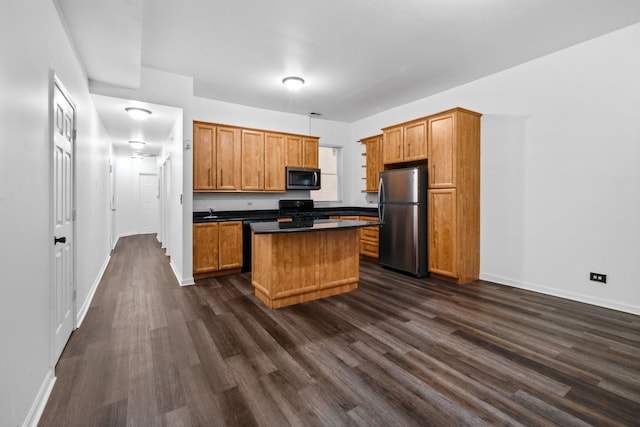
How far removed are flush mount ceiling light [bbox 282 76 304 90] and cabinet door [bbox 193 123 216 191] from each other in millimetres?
1453

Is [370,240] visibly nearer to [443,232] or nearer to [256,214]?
[443,232]

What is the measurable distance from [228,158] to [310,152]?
1748 millimetres

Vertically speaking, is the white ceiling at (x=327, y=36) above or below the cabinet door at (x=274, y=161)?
above

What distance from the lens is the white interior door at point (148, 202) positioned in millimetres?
9789

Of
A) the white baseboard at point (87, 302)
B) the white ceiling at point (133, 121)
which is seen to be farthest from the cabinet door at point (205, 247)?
the white ceiling at point (133, 121)

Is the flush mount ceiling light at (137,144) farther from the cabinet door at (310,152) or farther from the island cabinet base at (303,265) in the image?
the island cabinet base at (303,265)

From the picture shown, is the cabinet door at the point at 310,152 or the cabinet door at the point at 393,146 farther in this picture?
the cabinet door at the point at 310,152

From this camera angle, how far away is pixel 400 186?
4738 millimetres

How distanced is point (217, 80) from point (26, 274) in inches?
144

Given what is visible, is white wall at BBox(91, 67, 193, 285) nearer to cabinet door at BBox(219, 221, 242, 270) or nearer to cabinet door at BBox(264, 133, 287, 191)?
cabinet door at BBox(219, 221, 242, 270)

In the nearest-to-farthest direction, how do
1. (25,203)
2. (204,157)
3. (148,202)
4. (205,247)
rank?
(25,203), (205,247), (204,157), (148,202)

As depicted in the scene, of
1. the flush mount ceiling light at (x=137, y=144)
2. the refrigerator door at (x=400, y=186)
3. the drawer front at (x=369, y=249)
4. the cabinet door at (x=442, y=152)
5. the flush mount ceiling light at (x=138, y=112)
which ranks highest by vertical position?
the flush mount ceiling light at (x=137, y=144)

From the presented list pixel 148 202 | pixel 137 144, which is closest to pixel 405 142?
pixel 137 144

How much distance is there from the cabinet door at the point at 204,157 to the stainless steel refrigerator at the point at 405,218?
288 cm
